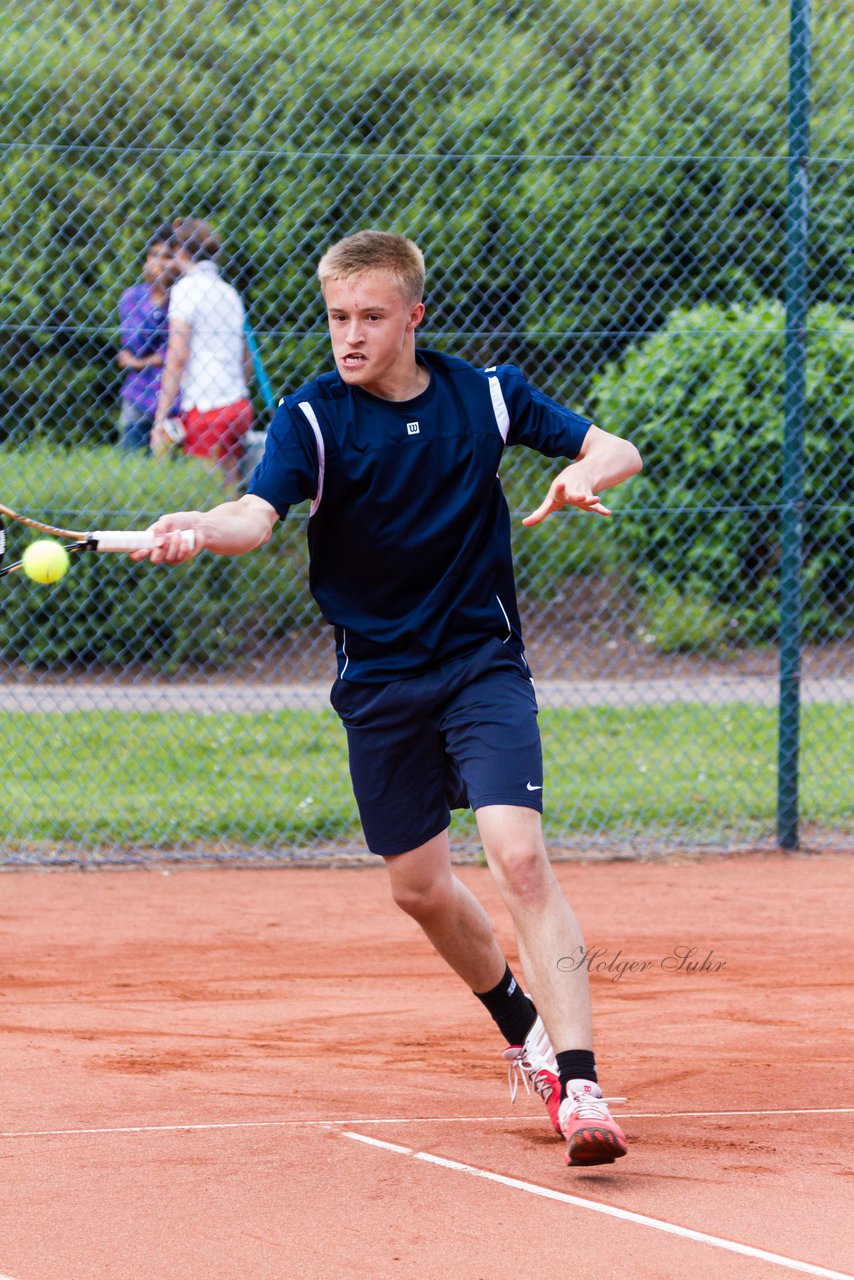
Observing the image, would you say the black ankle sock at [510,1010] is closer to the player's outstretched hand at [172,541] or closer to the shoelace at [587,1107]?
the shoelace at [587,1107]

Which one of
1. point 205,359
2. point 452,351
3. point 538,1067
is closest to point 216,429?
point 205,359

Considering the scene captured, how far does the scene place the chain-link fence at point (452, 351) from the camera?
745 centimetres

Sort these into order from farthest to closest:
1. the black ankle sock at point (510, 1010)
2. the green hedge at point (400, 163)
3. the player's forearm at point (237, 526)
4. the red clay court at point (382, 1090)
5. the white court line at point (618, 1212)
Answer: the green hedge at point (400, 163) < the black ankle sock at point (510, 1010) < the player's forearm at point (237, 526) < the red clay court at point (382, 1090) < the white court line at point (618, 1212)

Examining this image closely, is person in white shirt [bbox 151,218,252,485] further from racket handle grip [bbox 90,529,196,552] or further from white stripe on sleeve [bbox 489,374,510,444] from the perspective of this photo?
racket handle grip [bbox 90,529,196,552]

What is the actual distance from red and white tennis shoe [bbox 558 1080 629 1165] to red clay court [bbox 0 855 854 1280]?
3.8 inches

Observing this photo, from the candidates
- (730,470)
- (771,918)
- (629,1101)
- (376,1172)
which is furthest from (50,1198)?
(730,470)

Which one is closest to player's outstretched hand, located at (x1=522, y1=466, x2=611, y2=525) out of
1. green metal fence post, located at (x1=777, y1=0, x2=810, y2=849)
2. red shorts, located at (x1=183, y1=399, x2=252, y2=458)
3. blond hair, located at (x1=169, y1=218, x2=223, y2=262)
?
green metal fence post, located at (x1=777, y1=0, x2=810, y2=849)

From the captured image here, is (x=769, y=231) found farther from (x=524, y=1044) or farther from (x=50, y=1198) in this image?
(x=50, y=1198)

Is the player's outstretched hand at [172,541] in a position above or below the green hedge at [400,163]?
below

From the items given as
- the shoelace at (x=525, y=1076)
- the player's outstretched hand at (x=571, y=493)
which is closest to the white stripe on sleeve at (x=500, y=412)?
the player's outstretched hand at (x=571, y=493)

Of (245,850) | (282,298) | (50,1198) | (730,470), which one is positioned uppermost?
(282,298)

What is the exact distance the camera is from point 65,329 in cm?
677

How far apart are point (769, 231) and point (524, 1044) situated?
20.9 feet

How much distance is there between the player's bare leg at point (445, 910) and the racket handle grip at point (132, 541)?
3.28 feet
